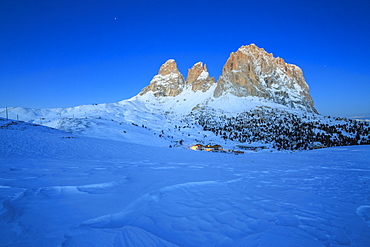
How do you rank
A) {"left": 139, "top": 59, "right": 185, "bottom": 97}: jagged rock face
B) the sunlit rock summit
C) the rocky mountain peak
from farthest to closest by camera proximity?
the rocky mountain peak
{"left": 139, "top": 59, "right": 185, "bottom": 97}: jagged rock face
the sunlit rock summit

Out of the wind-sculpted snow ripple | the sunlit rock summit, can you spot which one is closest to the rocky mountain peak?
the sunlit rock summit

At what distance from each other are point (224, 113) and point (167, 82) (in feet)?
269

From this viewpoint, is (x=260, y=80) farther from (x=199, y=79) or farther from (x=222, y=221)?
(x=222, y=221)

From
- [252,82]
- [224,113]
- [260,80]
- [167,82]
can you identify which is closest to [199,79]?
[167,82]

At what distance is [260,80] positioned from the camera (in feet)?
404

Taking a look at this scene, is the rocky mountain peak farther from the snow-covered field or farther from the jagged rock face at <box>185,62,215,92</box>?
the snow-covered field

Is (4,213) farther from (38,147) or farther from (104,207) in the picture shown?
(38,147)

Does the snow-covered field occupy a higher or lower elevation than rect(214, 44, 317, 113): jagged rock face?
lower

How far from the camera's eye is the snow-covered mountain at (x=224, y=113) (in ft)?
140

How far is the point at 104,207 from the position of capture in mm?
3520

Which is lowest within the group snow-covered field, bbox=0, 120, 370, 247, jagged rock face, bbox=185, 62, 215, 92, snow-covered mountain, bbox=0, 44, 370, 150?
snow-covered field, bbox=0, 120, 370, 247

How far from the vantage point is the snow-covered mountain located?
42.8m

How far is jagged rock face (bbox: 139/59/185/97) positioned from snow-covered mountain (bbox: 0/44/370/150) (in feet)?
2.82

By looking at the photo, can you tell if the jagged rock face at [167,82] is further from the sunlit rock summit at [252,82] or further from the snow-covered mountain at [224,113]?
the snow-covered mountain at [224,113]
